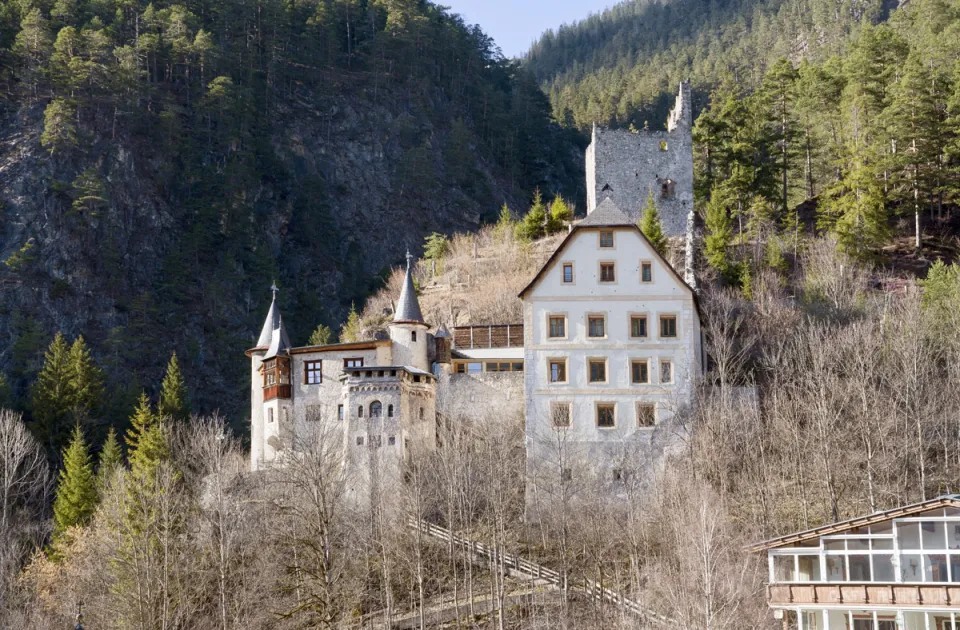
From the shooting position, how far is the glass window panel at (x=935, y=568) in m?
41.1

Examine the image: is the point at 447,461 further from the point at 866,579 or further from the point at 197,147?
the point at 197,147

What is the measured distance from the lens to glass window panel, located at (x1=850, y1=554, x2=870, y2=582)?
139 feet

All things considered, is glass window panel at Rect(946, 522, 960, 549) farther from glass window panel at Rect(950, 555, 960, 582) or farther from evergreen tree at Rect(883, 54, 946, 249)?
evergreen tree at Rect(883, 54, 946, 249)

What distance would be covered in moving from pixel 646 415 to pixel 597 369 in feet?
9.08

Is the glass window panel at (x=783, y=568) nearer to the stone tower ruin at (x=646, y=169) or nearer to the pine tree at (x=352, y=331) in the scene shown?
the pine tree at (x=352, y=331)

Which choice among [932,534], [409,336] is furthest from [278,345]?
[932,534]

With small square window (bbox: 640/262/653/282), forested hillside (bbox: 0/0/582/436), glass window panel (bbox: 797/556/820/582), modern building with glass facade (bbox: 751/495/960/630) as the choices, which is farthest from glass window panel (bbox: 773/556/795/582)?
forested hillside (bbox: 0/0/582/436)

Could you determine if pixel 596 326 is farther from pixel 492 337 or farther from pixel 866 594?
pixel 866 594

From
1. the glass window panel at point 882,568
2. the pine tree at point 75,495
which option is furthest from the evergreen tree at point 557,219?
the glass window panel at point 882,568

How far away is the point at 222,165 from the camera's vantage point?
10744 centimetres

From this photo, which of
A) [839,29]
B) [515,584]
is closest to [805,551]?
[515,584]

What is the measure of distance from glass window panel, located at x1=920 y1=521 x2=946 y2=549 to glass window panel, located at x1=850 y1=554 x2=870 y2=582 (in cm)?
185

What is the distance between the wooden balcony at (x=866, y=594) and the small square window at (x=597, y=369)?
16.1 m

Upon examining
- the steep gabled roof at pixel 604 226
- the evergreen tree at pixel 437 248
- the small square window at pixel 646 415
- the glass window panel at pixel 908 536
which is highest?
the evergreen tree at pixel 437 248
